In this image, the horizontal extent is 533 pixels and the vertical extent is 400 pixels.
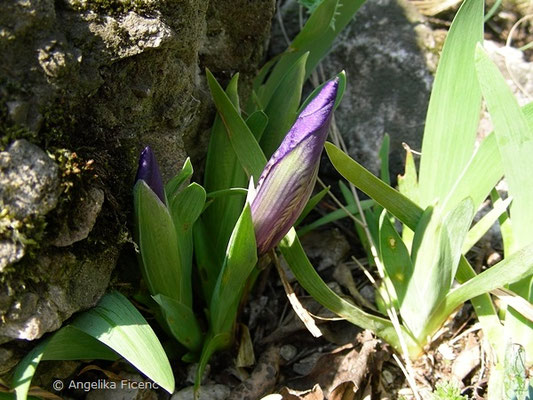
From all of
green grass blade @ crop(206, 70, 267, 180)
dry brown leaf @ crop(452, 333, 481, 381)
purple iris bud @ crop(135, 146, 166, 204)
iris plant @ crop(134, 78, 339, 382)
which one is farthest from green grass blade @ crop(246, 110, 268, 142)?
dry brown leaf @ crop(452, 333, 481, 381)

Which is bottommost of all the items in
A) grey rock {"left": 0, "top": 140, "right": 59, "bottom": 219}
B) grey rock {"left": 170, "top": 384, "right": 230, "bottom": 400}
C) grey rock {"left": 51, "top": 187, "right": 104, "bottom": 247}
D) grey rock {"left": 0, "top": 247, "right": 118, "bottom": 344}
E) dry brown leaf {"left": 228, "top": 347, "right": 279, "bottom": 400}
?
grey rock {"left": 170, "top": 384, "right": 230, "bottom": 400}

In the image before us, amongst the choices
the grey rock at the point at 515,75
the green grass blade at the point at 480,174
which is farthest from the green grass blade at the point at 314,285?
the grey rock at the point at 515,75

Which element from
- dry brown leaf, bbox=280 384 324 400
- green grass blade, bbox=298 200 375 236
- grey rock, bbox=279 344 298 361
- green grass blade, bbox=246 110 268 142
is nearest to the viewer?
dry brown leaf, bbox=280 384 324 400

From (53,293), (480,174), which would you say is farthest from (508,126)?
(53,293)

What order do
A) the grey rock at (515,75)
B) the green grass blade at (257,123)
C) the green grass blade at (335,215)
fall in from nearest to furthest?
the green grass blade at (257,123), the green grass blade at (335,215), the grey rock at (515,75)

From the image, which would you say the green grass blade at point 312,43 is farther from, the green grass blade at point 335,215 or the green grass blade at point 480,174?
the green grass blade at point 480,174

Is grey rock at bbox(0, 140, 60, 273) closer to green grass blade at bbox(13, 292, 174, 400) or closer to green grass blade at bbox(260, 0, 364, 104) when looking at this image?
green grass blade at bbox(13, 292, 174, 400)

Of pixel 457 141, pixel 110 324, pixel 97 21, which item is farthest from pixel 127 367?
pixel 457 141
